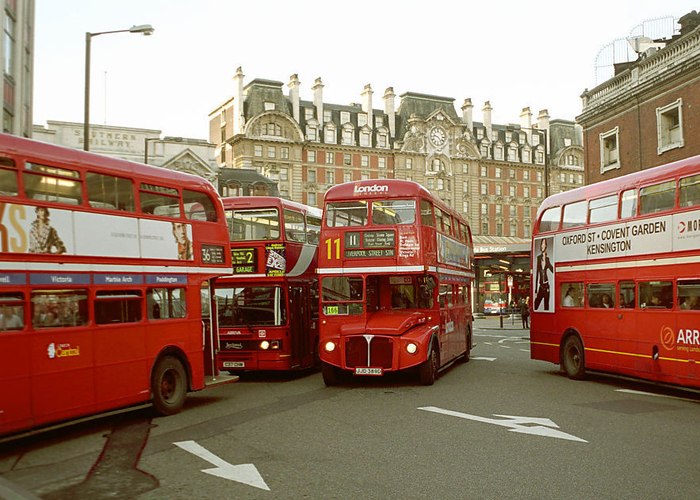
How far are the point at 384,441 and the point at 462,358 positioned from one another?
40.9 ft

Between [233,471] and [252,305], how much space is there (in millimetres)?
8730

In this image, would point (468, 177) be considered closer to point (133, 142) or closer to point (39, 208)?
point (133, 142)

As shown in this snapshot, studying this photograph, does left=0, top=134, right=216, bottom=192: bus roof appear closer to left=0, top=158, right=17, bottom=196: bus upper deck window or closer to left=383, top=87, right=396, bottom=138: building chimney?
left=0, top=158, right=17, bottom=196: bus upper deck window

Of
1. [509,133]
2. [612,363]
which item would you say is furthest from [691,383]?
[509,133]

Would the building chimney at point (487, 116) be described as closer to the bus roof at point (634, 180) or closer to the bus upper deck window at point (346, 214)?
the bus roof at point (634, 180)

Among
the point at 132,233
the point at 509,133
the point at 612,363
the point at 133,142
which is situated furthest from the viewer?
the point at 509,133

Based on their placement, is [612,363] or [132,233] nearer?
[132,233]

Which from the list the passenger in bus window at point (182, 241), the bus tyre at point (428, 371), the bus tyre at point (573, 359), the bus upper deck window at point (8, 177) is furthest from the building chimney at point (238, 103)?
the bus upper deck window at point (8, 177)

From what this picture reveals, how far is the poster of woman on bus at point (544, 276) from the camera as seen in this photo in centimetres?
1723

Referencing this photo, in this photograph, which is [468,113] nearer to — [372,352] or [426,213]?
[426,213]

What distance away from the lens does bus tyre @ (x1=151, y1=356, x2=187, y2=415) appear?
11.4 meters

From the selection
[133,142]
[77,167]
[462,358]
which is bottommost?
[462,358]

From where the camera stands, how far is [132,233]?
1090 centimetres

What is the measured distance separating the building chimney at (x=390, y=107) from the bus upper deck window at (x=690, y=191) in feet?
250
